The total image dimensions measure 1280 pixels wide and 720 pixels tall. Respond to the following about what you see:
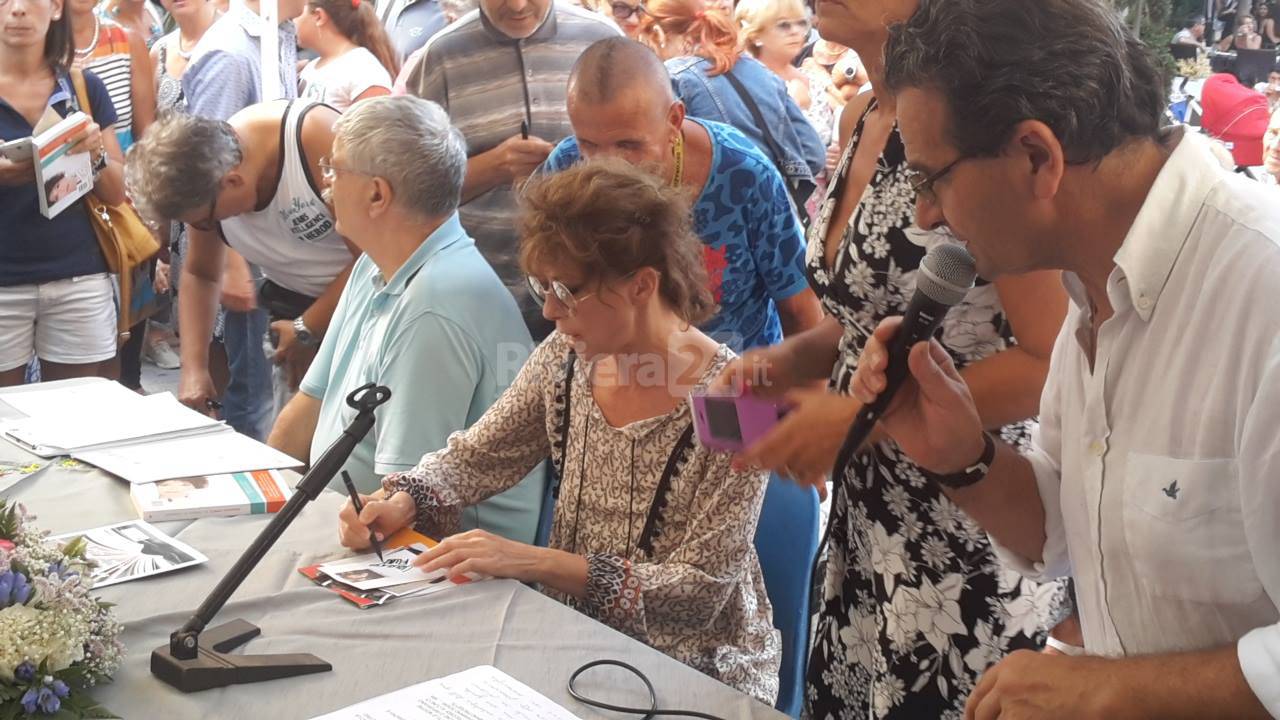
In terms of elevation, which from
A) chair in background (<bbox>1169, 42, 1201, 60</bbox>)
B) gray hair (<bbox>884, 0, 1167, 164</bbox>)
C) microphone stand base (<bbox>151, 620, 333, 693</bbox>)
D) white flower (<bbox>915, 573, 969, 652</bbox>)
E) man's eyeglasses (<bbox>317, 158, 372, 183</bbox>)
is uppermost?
gray hair (<bbox>884, 0, 1167, 164</bbox>)

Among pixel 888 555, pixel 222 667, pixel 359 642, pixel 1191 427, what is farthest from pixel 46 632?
pixel 1191 427

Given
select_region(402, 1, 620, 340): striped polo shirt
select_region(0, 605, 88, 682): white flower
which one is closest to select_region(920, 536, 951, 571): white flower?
select_region(0, 605, 88, 682): white flower

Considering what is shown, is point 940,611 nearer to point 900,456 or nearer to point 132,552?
point 900,456

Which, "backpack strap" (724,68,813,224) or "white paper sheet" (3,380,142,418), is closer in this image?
"white paper sheet" (3,380,142,418)

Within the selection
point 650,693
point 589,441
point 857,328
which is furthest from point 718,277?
point 650,693

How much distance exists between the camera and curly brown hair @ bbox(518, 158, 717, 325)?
2.10m

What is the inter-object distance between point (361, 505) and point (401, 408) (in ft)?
1.43

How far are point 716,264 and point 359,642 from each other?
4.21 ft

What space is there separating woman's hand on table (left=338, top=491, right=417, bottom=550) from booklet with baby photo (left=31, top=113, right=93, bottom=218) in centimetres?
209

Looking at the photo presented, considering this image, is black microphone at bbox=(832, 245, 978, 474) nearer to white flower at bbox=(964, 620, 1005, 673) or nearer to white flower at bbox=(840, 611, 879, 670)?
white flower at bbox=(964, 620, 1005, 673)

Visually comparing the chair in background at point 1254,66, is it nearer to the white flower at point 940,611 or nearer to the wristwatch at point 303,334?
the white flower at point 940,611

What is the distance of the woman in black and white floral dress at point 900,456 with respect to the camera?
157cm

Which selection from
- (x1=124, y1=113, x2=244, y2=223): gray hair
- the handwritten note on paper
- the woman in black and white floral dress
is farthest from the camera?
(x1=124, y1=113, x2=244, y2=223): gray hair

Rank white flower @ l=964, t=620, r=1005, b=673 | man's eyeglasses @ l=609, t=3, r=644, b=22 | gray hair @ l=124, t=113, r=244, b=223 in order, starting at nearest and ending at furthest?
white flower @ l=964, t=620, r=1005, b=673 < gray hair @ l=124, t=113, r=244, b=223 < man's eyeglasses @ l=609, t=3, r=644, b=22
